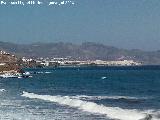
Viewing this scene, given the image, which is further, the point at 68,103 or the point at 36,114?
the point at 68,103

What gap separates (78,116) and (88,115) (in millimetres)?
1560

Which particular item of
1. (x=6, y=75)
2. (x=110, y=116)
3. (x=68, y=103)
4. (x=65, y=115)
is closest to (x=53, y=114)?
(x=65, y=115)

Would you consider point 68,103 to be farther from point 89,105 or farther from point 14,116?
point 14,116

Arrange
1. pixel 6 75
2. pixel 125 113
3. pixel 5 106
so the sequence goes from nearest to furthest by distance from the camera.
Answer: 1. pixel 125 113
2. pixel 5 106
3. pixel 6 75

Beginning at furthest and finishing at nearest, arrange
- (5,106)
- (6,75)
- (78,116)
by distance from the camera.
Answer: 1. (6,75)
2. (5,106)
3. (78,116)

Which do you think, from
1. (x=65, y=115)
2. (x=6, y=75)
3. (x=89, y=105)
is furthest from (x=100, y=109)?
(x=6, y=75)

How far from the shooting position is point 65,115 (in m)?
46.9

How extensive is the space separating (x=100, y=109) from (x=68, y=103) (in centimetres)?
992

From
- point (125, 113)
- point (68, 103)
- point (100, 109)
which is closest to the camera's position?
point (125, 113)

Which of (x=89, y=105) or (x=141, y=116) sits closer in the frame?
(x=141, y=116)

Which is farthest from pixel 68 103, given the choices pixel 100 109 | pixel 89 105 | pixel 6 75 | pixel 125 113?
pixel 6 75

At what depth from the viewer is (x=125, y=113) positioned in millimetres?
49438

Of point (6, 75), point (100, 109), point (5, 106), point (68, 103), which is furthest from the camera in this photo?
point (6, 75)

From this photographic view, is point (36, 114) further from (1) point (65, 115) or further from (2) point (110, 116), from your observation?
(2) point (110, 116)
